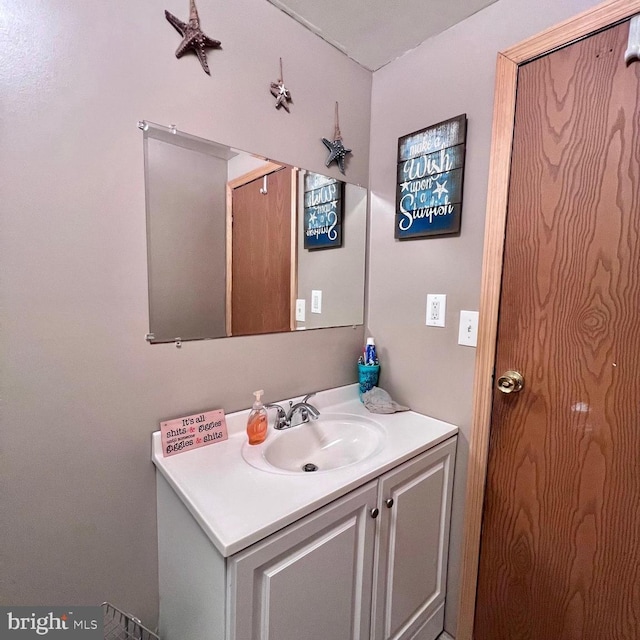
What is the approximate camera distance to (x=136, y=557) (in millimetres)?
998

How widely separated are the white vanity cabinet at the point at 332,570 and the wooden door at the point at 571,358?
24 cm

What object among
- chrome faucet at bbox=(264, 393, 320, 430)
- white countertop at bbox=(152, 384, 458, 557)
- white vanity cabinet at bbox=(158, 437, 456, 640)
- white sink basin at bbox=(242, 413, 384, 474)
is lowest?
white vanity cabinet at bbox=(158, 437, 456, 640)

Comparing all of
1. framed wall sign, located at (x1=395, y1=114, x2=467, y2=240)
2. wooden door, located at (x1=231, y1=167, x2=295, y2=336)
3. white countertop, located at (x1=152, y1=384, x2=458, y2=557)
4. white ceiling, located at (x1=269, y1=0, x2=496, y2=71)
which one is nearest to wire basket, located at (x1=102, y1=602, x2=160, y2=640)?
white countertop, located at (x1=152, y1=384, x2=458, y2=557)

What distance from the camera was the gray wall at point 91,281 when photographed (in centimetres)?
79

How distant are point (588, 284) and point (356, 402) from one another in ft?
3.06

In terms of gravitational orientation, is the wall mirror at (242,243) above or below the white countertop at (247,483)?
above

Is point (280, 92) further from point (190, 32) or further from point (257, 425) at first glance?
point (257, 425)

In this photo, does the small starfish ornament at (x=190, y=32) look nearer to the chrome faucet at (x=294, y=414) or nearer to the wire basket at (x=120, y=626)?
the chrome faucet at (x=294, y=414)

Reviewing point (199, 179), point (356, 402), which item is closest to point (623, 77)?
point (199, 179)

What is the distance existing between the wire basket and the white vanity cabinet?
0.22 feet

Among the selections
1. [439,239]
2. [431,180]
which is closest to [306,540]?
[439,239]

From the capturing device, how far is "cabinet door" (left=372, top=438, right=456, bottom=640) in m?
1.01

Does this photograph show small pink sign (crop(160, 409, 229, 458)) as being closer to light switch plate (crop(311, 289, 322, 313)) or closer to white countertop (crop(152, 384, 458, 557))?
white countertop (crop(152, 384, 458, 557))

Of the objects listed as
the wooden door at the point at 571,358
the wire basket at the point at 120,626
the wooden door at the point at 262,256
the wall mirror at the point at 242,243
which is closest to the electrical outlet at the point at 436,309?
the wooden door at the point at 571,358
